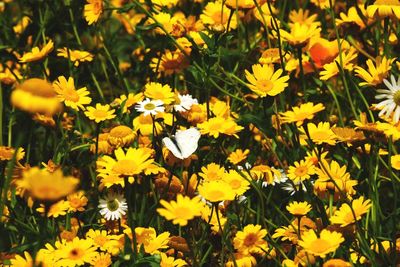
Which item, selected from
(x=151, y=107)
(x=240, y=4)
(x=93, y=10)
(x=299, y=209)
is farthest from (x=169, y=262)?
(x=93, y=10)

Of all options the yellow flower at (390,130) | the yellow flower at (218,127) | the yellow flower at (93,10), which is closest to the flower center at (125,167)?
the yellow flower at (218,127)

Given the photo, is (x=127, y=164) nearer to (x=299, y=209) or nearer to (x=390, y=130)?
(x=299, y=209)

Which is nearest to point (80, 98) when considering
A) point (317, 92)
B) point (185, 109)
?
point (185, 109)

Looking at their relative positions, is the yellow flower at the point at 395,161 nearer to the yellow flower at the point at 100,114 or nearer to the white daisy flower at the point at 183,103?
the white daisy flower at the point at 183,103

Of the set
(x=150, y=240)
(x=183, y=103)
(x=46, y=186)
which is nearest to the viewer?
(x=46, y=186)

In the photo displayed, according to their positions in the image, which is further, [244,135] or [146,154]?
[244,135]

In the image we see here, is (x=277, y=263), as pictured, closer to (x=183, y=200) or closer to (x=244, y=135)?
(x=183, y=200)
